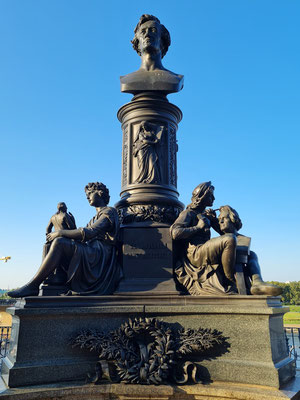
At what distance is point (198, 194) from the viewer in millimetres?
6809

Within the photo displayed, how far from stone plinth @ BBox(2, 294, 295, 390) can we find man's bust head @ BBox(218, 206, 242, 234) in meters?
1.37

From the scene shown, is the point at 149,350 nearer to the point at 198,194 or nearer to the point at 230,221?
the point at 230,221

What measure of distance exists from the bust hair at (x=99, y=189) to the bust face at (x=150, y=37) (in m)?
4.19

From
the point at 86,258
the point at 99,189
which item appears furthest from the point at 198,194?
the point at 86,258

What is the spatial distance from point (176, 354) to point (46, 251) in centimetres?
315

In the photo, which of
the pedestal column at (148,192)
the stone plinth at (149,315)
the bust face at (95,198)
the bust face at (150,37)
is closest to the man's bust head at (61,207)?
the bust face at (95,198)

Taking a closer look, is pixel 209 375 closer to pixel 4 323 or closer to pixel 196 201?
pixel 196 201

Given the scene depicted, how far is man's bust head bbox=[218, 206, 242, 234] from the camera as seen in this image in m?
6.34

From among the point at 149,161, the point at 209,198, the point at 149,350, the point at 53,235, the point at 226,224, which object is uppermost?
the point at 149,161

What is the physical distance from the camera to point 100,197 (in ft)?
23.0

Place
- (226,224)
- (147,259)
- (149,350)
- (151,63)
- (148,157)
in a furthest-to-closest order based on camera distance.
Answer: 1. (151,63)
2. (148,157)
3. (147,259)
4. (226,224)
5. (149,350)

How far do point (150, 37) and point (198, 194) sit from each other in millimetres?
4748

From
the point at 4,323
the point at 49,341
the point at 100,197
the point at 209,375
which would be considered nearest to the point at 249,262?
the point at 209,375

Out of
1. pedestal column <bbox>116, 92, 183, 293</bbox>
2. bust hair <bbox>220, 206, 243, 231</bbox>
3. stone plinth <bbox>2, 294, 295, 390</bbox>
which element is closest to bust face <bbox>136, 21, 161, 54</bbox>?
pedestal column <bbox>116, 92, 183, 293</bbox>
